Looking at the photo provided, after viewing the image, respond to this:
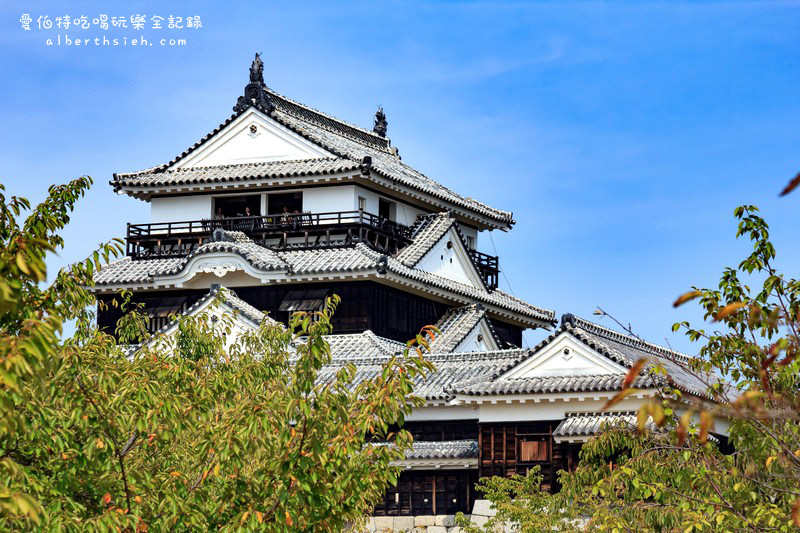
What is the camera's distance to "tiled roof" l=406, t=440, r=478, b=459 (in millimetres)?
30984

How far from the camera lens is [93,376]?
14.4 m

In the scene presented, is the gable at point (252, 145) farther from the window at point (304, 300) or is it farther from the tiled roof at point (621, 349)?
the tiled roof at point (621, 349)

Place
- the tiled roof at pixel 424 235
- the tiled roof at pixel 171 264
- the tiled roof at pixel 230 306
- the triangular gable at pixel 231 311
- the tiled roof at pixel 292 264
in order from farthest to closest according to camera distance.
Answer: the tiled roof at pixel 424 235
the tiled roof at pixel 171 264
the tiled roof at pixel 292 264
the tiled roof at pixel 230 306
the triangular gable at pixel 231 311

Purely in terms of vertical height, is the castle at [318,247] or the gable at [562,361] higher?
the castle at [318,247]

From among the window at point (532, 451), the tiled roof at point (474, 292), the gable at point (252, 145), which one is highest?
the gable at point (252, 145)

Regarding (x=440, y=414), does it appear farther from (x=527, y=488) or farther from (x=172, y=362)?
(x=172, y=362)

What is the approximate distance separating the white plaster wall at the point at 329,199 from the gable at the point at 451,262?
3063 millimetres

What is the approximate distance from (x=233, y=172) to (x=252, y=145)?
145 centimetres

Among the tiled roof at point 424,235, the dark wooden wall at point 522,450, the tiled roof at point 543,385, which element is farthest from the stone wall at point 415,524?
the tiled roof at point 424,235

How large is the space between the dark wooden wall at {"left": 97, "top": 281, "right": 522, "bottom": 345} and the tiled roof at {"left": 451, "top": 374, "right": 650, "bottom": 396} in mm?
9375

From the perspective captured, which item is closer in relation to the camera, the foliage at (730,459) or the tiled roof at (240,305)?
the foliage at (730,459)

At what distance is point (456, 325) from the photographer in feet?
137

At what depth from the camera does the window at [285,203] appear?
42781 mm

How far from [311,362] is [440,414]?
63.8 feet
